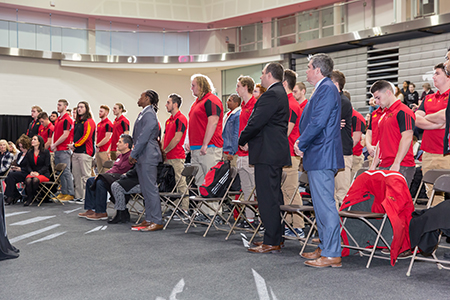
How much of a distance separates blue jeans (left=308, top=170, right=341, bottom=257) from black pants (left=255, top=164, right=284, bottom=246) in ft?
1.66

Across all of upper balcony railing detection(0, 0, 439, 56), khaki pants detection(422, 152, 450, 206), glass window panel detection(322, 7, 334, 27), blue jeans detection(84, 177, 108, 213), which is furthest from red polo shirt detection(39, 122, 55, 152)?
glass window panel detection(322, 7, 334, 27)

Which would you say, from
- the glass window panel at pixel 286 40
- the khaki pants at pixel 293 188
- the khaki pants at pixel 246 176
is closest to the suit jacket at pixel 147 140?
the khaki pants at pixel 246 176

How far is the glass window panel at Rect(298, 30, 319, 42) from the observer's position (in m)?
14.1

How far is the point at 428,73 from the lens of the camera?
12203mm

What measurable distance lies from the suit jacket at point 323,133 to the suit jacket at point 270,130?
0.45 m

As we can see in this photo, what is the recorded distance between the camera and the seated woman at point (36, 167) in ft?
26.3

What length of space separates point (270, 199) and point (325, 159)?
0.72m

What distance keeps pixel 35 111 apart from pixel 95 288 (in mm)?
7753

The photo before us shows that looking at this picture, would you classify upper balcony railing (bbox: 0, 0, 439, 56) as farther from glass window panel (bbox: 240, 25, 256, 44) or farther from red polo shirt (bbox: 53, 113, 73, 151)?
red polo shirt (bbox: 53, 113, 73, 151)

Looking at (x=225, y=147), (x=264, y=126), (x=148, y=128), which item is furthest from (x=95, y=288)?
(x=225, y=147)

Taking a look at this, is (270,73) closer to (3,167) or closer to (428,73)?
(3,167)

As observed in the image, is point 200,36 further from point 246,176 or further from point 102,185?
point 246,176

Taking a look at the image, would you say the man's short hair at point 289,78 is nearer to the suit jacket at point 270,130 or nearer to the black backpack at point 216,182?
the suit jacket at point 270,130

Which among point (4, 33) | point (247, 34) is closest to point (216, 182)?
point (247, 34)
